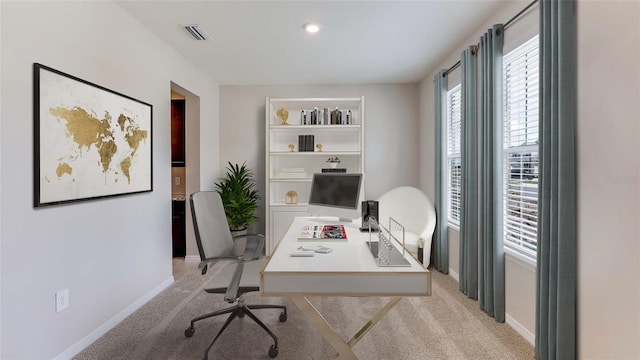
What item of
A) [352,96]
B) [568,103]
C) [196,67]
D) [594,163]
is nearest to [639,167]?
[594,163]

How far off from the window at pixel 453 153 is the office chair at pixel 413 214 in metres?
0.23

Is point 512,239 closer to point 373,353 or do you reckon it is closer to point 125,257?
point 373,353

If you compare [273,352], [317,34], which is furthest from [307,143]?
[273,352]

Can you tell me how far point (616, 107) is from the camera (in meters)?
1.55

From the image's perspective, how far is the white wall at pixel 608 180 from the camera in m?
1.48

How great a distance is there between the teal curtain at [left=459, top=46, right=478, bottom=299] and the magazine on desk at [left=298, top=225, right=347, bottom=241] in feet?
4.08

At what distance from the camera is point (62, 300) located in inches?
80.7

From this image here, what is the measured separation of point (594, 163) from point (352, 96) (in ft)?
11.4

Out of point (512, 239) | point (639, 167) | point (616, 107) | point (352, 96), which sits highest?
point (352, 96)

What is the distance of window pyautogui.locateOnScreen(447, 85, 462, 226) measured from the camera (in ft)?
11.9

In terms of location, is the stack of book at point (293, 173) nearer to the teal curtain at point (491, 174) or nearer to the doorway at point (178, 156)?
the doorway at point (178, 156)

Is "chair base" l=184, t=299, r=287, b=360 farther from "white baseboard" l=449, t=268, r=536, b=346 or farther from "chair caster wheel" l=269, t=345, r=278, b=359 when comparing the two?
"white baseboard" l=449, t=268, r=536, b=346

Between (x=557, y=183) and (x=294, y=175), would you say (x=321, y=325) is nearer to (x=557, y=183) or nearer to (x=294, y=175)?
(x=557, y=183)

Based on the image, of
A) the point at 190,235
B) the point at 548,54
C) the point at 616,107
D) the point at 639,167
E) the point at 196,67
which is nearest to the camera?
the point at 639,167
